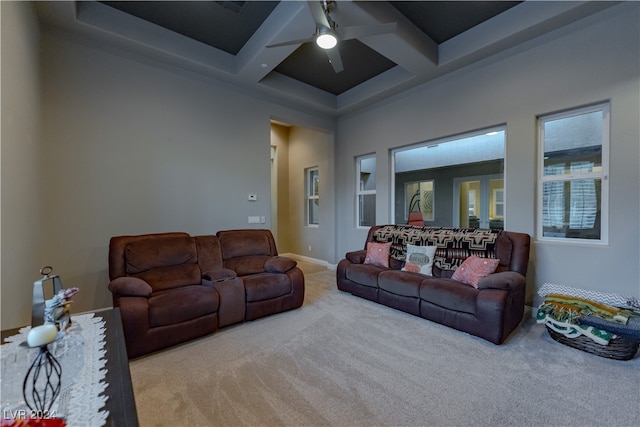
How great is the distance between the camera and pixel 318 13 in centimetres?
226

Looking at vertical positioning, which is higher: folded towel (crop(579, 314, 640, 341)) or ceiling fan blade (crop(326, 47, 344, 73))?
ceiling fan blade (crop(326, 47, 344, 73))

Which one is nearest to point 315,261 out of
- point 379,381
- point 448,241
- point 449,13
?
point 448,241

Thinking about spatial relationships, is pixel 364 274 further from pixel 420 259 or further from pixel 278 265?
pixel 278 265

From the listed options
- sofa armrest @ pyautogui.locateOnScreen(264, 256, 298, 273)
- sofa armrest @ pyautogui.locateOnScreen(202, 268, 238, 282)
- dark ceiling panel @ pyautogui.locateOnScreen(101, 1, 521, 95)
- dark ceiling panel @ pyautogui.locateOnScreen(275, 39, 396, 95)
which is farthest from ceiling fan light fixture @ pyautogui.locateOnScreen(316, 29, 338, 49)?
sofa armrest @ pyautogui.locateOnScreen(202, 268, 238, 282)

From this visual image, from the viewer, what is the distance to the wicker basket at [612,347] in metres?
2.18

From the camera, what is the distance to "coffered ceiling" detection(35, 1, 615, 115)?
2814 mm

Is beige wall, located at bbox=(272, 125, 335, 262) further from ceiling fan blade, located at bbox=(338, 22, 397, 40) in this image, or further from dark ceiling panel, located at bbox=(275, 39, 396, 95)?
ceiling fan blade, located at bbox=(338, 22, 397, 40)

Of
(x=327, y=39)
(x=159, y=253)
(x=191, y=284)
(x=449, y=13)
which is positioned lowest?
(x=191, y=284)

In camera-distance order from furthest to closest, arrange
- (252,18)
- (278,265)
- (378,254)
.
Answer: (378,254)
(278,265)
(252,18)

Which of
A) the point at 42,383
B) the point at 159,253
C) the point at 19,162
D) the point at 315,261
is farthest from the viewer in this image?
the point at 315,261

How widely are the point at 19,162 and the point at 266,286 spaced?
7.93 feet

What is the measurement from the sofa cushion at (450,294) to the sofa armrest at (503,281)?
118 mm

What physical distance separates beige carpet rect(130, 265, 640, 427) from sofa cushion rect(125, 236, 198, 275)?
3.26 ft

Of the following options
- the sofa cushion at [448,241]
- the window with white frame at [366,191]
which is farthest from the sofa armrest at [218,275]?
the window with white frame at [366,191]
